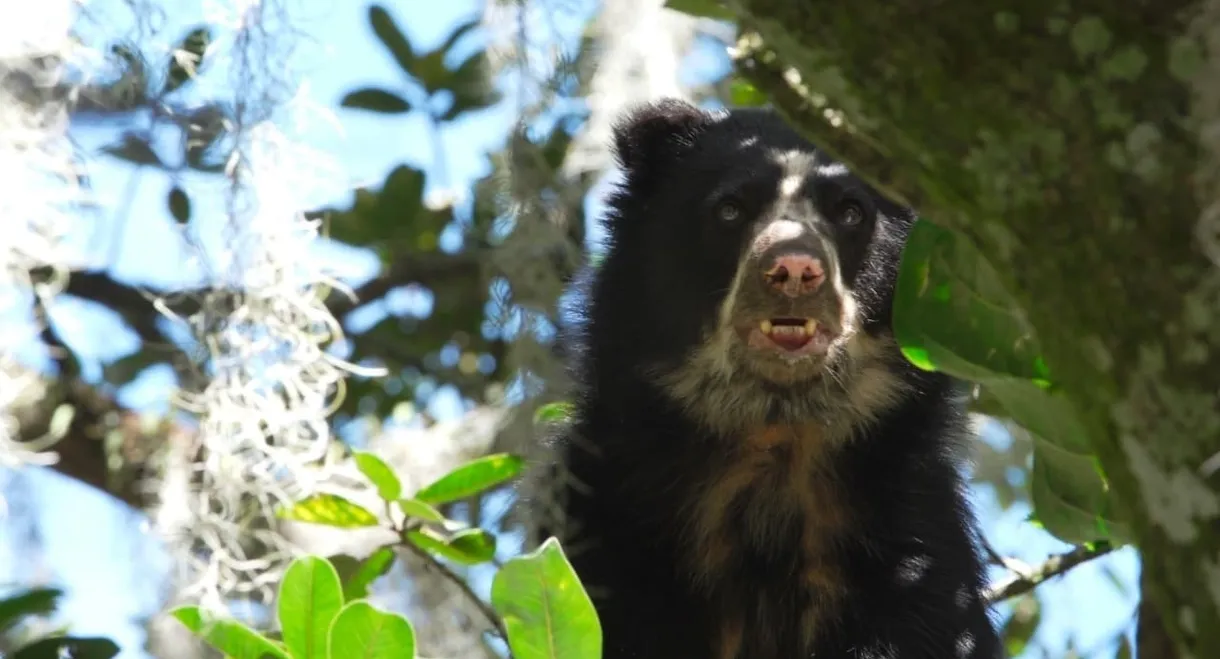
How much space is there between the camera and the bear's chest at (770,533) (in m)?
3.39

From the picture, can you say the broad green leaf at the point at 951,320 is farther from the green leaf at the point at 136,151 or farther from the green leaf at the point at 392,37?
the green leaf at the point at 392,37

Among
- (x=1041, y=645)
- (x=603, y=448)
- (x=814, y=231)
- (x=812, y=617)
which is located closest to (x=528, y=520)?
(x=603, y=448)

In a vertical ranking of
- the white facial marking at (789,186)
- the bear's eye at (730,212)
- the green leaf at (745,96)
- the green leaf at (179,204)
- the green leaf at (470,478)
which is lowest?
the green leaf at (470,478)

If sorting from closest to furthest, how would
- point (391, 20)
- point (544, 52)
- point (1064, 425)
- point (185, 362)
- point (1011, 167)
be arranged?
1. point (1011, 167)
2. point (1064, 425)
3. point (544, 52)
4. point (185, 362)
5. point (391, 20)

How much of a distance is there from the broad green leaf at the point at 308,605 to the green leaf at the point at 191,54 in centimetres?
185

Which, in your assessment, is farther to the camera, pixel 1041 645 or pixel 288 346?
pixel 1041 645

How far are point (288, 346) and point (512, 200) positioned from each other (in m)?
0.73

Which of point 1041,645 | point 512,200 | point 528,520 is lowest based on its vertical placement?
point 1041,645

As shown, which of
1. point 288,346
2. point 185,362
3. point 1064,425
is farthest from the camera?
point 185,362

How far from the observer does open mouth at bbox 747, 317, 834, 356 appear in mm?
3166

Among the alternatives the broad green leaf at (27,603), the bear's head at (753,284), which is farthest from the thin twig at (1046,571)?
→ the broad green leaf at (27,603)

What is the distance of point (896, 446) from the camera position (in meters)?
3.46

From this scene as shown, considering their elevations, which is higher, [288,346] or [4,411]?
[288,346]

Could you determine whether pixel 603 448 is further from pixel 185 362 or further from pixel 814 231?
pixel 185 362
